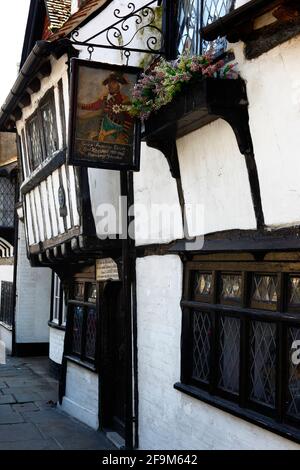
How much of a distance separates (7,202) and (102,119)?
12117 millimetres

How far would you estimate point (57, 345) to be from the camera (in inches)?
545

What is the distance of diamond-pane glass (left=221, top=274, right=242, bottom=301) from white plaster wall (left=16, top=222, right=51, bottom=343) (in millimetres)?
11557

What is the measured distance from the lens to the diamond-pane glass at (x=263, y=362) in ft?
16.5

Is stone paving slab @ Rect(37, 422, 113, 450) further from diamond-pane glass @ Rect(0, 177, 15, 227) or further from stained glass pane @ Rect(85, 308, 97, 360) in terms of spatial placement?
diamond-pane glass @ Rect(0, 177, 15, 227)

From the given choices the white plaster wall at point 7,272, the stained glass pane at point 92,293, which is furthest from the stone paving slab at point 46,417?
the white plaster wall at point 7,272

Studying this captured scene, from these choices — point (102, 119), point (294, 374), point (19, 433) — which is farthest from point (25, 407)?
point (294, 374)

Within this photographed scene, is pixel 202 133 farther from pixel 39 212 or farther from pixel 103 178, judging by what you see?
pixel 39 212

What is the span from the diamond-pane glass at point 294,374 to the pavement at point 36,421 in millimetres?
3905

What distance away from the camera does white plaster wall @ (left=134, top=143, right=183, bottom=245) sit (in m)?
6.73

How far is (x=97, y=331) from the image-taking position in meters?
9.05

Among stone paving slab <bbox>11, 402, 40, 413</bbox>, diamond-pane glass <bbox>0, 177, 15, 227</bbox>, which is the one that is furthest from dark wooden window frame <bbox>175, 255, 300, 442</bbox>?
diamond-pane glass <bbox>0, 177, 15, 227</bbox>

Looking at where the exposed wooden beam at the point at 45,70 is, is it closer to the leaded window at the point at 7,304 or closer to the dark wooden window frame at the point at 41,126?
the dark wooden window frame at the point at 41,126
